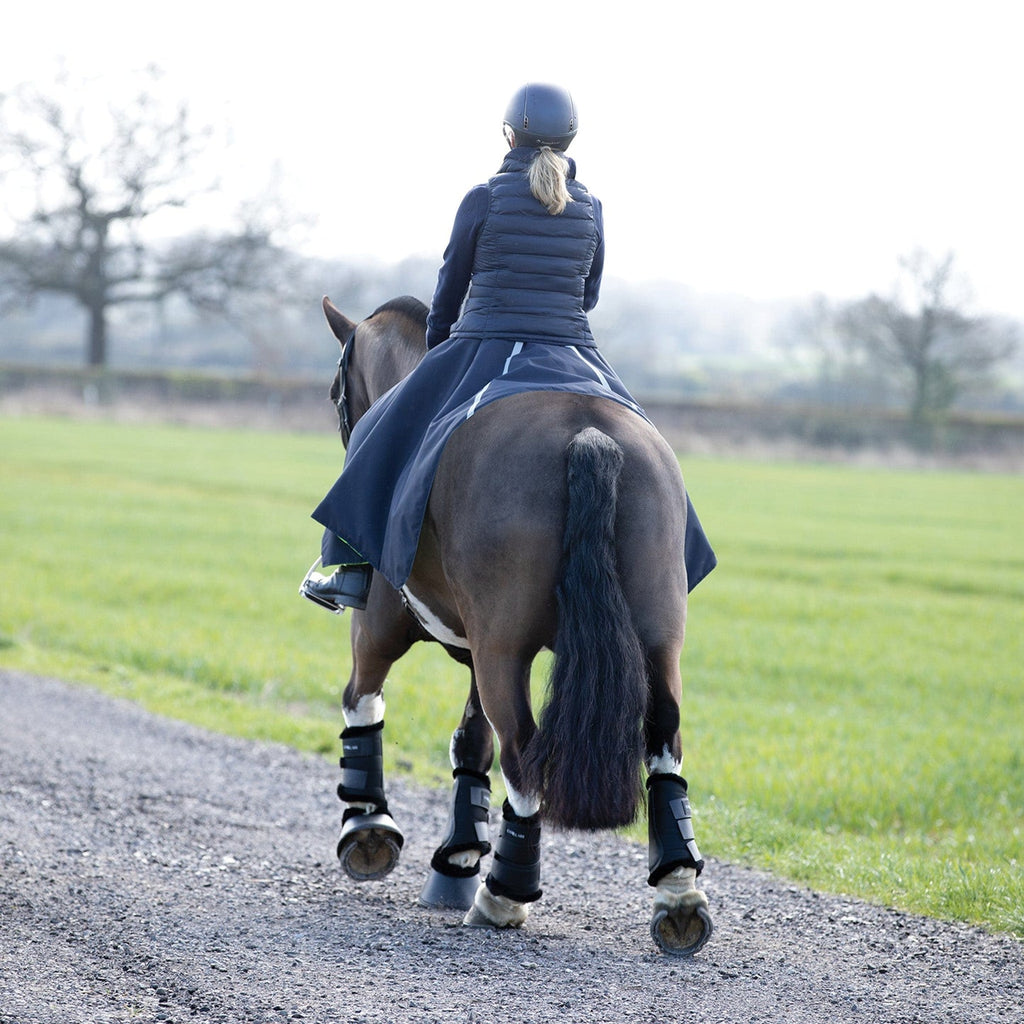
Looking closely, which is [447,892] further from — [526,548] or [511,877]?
[526,548]

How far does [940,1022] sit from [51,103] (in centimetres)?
4785

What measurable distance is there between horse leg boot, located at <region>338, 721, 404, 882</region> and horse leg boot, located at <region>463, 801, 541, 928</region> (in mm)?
617

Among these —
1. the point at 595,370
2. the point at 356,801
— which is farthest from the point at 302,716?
the point at 595,370

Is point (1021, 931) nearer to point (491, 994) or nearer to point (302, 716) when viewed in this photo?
point (491, 994)

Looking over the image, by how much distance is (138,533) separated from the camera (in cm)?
1766

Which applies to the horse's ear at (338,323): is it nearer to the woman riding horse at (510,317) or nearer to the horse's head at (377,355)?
the horse's head at (377,355)

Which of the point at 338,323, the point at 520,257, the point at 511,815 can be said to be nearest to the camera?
the point at 511,815

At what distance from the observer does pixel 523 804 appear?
13.6 ft

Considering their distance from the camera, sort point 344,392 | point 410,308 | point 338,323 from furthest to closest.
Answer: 1. point 338,323
2. point 344,392
3. point 410,308

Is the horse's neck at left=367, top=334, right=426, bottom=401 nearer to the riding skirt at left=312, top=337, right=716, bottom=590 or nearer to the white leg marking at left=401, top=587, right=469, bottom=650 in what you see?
the riding skirt at left=312, top=337, right=716, bottom=590

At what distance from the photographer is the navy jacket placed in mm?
4520

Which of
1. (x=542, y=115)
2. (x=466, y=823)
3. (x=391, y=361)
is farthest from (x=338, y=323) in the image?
(x=466, y=823)

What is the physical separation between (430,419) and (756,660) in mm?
6989

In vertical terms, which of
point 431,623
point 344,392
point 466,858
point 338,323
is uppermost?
point 338,323
